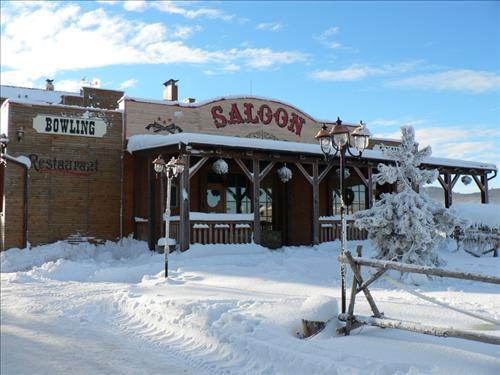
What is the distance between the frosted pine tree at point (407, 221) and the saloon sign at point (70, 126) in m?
9.78

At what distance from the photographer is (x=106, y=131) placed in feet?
56.6

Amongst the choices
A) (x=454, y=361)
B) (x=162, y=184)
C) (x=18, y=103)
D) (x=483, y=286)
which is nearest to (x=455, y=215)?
(x=483, y=286)

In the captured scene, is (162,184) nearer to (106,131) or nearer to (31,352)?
(106,131)

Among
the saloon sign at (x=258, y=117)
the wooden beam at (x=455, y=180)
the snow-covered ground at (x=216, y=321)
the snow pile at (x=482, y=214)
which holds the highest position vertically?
the saloon sign at (x=258, y=117)

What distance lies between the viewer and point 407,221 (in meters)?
10.8

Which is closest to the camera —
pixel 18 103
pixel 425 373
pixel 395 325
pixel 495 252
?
pixel 425 373

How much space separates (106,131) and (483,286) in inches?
492

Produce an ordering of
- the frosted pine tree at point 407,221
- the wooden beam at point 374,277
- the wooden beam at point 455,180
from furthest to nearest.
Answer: the wooden beam at point 455,180 < the frosted pine tree at point 407,221 < the wooden beam at point 374,277

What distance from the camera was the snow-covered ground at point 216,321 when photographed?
5.32m

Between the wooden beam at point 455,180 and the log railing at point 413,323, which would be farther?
the wooden beam at point 455,180

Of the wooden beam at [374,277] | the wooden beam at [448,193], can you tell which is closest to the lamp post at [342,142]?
the wooden beam at [374,277]

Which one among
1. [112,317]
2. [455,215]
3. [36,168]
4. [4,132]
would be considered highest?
[4,132]

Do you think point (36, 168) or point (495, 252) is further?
point (36, 168)

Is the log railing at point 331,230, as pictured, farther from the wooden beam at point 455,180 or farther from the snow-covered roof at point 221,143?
the wooden beam at point 455,180
